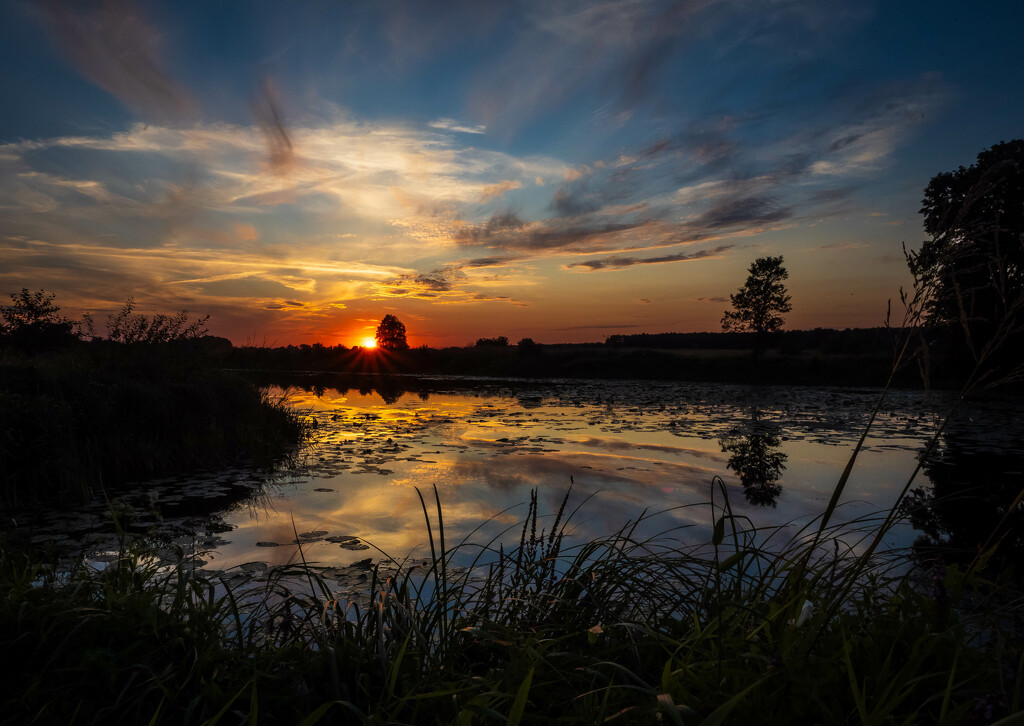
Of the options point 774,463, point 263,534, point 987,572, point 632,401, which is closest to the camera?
point 987,572

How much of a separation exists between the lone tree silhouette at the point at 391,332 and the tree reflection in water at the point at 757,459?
177ft

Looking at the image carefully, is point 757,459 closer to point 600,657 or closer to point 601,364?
point 600,657

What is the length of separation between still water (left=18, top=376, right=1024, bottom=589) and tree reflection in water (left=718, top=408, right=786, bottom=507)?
0.14 ft

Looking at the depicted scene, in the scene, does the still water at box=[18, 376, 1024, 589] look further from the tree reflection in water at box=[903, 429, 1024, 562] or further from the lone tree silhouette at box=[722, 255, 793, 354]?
the lone tree silhouette at box=[722, 255, 793, 354]

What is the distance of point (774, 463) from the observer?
911 cm

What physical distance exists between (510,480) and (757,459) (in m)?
4.61

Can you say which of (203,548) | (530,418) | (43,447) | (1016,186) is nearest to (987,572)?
(203,548)

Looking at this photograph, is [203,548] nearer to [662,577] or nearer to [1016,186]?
[662,577]

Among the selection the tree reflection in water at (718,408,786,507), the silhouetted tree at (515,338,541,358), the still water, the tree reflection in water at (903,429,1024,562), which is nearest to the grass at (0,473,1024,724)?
the still water

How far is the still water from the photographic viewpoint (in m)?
5.27

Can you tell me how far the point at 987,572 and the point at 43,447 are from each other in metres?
9.63

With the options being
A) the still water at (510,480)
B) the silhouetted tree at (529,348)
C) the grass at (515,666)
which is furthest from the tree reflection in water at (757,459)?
the silhouetted tree at (529,348)

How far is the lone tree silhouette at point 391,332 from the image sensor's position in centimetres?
6412

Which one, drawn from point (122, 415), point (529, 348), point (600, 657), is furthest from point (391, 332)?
point (600, 657)
